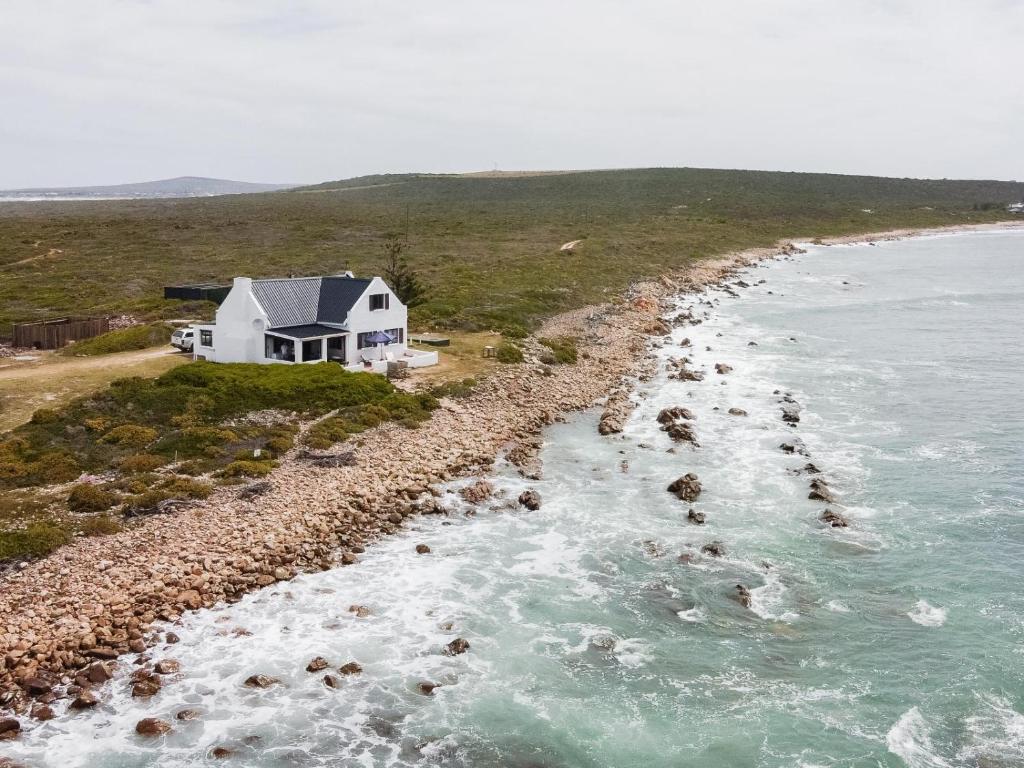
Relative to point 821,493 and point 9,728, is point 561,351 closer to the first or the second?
point 821,493

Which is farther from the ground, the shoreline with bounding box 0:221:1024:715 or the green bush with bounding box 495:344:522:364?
the green bush with bounding box 495:344:522:364

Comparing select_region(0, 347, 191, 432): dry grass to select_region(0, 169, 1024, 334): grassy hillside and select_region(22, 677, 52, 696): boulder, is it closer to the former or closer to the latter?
select_region(0, 169, 1024, 334): grassy hillside

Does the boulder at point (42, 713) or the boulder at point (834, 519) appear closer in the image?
Result: the boulder at point (42, 713)

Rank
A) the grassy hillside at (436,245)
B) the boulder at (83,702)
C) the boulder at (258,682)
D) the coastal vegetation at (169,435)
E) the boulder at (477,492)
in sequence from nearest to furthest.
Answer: the boulder at (83,702), the boulder at (258,682), the coastal vegetation at (169,435), the boulder at (477,492), the grassy hillside at (436,245)

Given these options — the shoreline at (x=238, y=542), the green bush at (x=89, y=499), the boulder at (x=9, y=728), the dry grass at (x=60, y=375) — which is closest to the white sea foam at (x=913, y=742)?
the shoreline at (x=238, y=542)

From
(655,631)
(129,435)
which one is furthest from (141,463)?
(655,631)

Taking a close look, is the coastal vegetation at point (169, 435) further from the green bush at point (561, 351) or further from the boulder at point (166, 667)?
the green bush at point (561, 351)

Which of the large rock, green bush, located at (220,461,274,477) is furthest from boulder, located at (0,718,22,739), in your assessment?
the large rock
